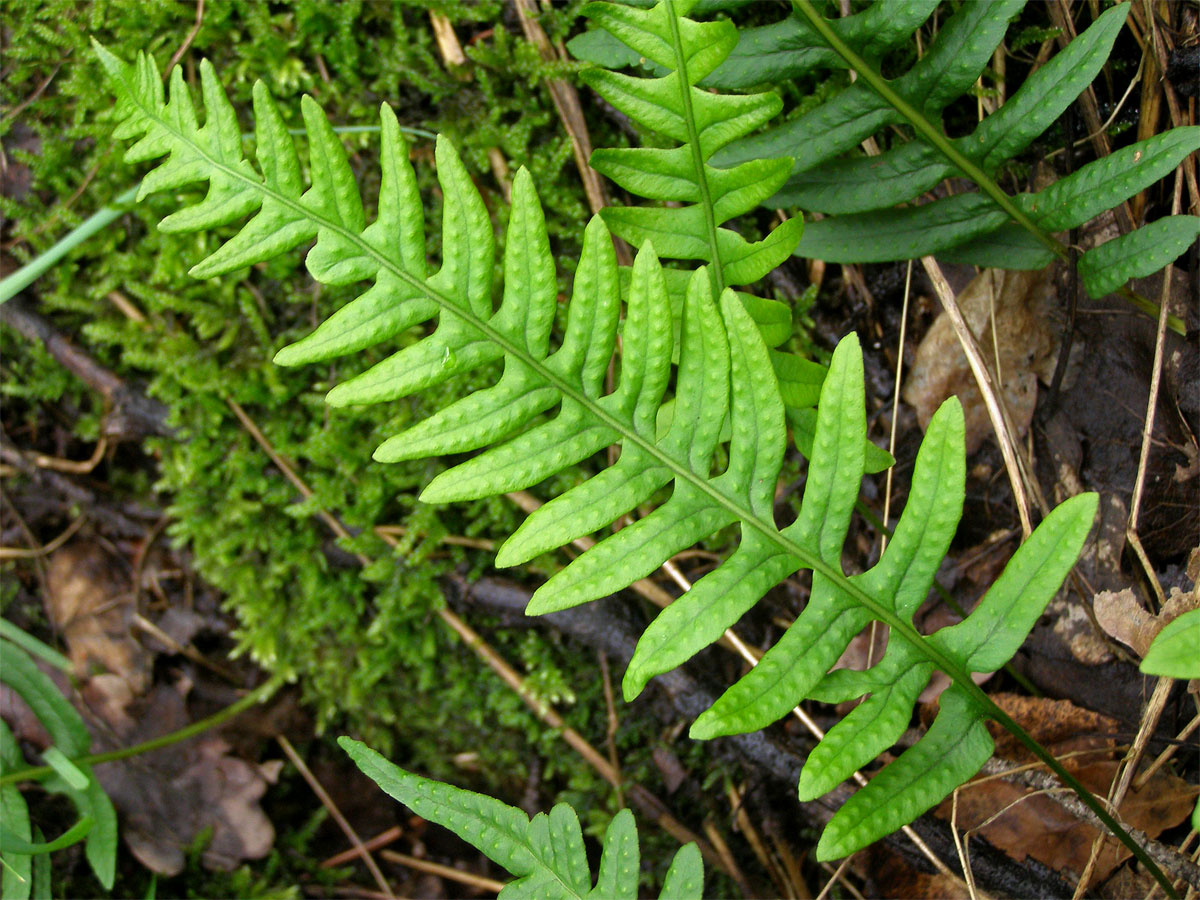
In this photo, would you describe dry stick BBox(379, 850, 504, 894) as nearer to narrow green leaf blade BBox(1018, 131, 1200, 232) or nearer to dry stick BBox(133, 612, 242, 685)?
dry stick BBox(133, 612, 242, 685)

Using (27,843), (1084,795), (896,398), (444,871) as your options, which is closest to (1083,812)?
(1084,795)

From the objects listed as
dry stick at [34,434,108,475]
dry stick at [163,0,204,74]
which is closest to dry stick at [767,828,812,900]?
dry stick at [34,434,108,475]

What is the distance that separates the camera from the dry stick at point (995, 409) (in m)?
2.02

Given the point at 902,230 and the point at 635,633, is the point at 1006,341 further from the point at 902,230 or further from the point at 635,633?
the point at 635,633

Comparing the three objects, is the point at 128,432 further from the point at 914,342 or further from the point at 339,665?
the point at 914,342

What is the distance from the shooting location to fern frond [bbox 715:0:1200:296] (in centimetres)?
177

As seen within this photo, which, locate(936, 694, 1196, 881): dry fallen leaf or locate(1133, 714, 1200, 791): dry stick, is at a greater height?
locate(1133, 714, 1200, 791): dry stick

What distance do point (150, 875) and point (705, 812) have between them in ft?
6.04

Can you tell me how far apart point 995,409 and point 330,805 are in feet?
8.04

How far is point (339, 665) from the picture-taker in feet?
9.20

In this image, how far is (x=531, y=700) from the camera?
2570mm

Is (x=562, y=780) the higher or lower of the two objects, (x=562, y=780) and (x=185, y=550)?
the lower

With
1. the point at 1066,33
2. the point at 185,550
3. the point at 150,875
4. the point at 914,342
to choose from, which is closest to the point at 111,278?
the point at 185,550

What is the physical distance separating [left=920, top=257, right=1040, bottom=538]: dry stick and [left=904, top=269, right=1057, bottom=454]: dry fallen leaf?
0.36 feet
